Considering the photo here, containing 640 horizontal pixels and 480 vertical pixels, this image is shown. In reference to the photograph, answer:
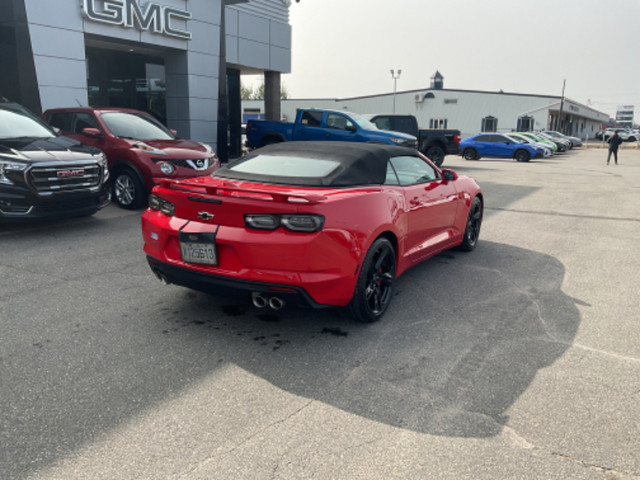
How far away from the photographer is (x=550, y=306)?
16.0 feet

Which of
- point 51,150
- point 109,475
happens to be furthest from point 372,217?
point 51,150

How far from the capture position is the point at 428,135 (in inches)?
824

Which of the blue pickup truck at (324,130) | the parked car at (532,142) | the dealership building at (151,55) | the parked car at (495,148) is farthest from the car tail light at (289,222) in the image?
the parked car at (532,142)

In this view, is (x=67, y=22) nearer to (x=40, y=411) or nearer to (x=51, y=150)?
(x=51, y=150)

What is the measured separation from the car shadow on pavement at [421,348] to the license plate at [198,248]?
585 millimetres

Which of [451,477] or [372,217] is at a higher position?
[372,217]

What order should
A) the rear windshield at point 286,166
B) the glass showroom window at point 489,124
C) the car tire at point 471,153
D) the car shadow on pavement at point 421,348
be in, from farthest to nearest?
1. the glass showroom window at point 489,124
2. the car tire at point 471,153
3. the rear windshield at point 286,166
4. the car shadow on pavement at point 421,348

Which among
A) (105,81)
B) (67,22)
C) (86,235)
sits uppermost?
(67,22)

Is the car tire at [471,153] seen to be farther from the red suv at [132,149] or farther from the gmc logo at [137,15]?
the red suv at [132,149]

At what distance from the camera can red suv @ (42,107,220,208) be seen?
898 centimetres

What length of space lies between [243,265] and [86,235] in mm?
4637

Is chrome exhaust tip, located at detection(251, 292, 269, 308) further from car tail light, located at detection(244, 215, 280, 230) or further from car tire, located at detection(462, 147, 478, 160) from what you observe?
car tire, located at detection(462, 147, 478, 160)

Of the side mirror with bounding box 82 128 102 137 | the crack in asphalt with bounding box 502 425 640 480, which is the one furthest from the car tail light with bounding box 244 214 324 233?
the side mirror with bounding box 82 128 102 137

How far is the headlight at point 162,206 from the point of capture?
417 cm
